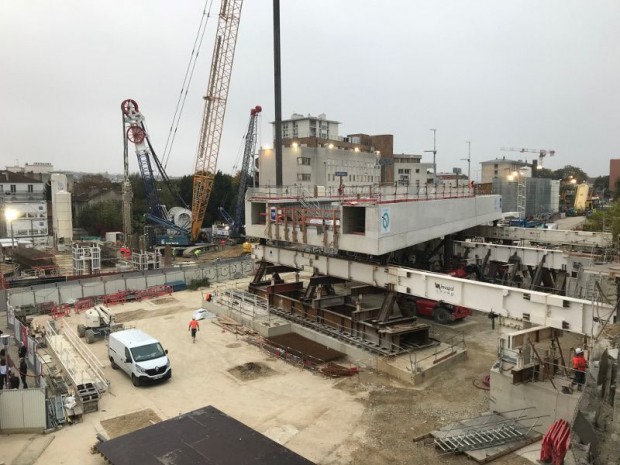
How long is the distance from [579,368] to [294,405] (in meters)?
8.10

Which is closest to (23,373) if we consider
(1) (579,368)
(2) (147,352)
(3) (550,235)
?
(2) (147,352)

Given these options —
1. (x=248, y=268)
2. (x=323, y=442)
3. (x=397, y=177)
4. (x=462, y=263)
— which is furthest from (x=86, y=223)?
(x=323, y=442)

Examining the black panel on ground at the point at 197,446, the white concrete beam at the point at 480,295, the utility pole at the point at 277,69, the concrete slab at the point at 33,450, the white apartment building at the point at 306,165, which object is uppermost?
the utility pole at the point at 277,69

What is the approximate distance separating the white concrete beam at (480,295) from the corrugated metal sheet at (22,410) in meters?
12.1

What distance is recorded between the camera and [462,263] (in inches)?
1005

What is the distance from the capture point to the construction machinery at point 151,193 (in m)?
55.6

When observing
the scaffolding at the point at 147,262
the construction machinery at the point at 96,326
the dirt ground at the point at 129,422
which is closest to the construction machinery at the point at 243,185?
the scaffolding at the point at 147,262

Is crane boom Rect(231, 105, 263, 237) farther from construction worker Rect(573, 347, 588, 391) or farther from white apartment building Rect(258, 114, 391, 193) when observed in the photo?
construction worker Rect(573, 347, 588, 391)

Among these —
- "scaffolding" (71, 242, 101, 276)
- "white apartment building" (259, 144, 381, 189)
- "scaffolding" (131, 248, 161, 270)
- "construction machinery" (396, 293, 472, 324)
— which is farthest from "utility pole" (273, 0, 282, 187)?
"white apartment building" (259, 144, 381, 189)

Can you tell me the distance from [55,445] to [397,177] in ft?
296

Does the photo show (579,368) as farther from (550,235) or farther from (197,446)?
(550,235)

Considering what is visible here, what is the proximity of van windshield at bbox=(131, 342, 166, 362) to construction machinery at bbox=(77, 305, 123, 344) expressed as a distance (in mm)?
5582

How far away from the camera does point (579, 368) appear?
12.0 m

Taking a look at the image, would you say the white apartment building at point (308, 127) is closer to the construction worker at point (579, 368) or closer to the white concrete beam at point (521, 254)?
the white concrete beam at point (521, 254)
